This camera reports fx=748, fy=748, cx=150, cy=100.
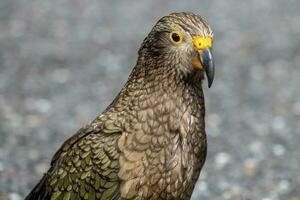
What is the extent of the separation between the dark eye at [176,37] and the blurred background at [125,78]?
Result: 10.1 feet

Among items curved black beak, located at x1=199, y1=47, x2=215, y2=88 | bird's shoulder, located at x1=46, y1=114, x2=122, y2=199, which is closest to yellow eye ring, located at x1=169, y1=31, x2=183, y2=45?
curved black beak, located at x1=199, y1=47, x2=215, y2=88

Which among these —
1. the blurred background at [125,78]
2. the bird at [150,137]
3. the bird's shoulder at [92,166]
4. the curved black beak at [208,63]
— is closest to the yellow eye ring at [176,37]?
the bird at [150,137]

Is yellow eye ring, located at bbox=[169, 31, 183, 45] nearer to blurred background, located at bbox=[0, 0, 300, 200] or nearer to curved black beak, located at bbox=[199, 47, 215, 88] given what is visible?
curved black beak, located at bbox=[199, 47, 215, 88]

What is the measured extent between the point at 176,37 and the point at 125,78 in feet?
22.5

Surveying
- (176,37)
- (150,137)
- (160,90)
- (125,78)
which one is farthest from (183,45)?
(125,78)

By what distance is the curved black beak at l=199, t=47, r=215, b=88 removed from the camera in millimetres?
5293

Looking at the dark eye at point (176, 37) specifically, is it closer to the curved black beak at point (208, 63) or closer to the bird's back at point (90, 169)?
the curved black beak at point (208, 63)

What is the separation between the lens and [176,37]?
5434 millimetres

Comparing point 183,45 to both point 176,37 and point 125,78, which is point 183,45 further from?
point 125,78

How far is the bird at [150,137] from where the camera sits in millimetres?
5543

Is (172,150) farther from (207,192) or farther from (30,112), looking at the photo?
(30,112)

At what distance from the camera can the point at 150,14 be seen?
15711 millimetres

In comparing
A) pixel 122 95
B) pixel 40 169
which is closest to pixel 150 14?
pixel 40 169

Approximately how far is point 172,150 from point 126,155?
0.35m
